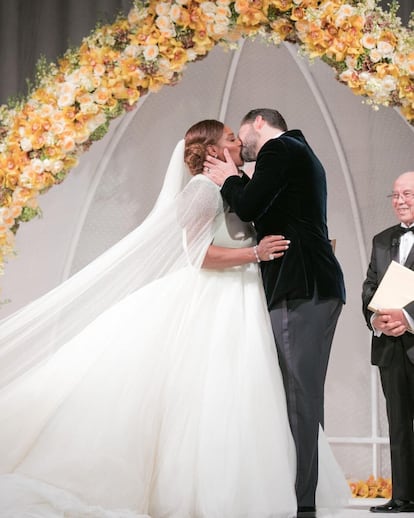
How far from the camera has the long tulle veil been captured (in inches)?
140

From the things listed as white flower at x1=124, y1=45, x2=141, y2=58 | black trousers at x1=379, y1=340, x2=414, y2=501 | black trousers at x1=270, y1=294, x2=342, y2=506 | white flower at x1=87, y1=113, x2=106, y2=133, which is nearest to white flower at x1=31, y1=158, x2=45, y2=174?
white flower at x1=87, y1=113, x2=106, y2=133

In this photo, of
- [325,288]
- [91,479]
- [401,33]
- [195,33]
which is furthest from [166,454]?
[401,33]

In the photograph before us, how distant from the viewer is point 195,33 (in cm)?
412

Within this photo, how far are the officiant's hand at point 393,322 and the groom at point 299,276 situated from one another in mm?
657

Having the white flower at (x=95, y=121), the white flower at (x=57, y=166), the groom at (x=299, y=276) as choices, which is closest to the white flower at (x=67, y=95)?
the white flower at (x=95, y=121)

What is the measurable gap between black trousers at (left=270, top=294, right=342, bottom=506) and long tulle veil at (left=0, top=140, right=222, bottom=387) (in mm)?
523

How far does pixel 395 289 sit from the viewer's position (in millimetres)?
4051

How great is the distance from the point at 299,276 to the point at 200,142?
0.87m

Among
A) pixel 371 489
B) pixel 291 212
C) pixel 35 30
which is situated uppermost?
pixel 35 30

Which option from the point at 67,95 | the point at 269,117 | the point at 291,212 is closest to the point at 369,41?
the point at 269,117

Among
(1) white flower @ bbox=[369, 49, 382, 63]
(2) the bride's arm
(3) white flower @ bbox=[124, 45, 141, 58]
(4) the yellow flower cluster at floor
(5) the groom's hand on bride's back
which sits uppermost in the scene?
(3) white flower @ bbox=[124, 45, 141, 58]

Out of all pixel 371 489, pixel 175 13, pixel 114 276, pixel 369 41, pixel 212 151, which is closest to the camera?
pixel 114 276

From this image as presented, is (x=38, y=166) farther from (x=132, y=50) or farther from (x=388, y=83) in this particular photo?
(x=388, y=83)

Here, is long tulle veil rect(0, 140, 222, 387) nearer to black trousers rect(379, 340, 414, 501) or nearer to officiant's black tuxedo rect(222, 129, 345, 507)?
officiant's black tuxedo rect(222, 129, 345, 507)
